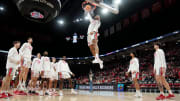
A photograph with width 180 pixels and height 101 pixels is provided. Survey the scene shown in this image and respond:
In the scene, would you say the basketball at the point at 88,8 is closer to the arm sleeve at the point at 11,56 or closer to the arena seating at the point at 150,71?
the arm sleeve at the point at 11,56

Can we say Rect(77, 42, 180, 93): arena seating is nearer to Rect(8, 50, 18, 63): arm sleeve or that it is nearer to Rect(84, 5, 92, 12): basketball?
Rect(84, 5, 92, 12): basketball

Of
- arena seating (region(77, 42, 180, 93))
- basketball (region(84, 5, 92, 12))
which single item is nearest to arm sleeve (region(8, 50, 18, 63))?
basketball (region(84, 5, 92, 12))

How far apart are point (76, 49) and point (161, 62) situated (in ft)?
55.4

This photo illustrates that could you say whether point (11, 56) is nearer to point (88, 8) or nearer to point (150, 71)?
point (88, 8)

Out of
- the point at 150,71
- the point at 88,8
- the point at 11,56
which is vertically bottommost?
the point at 150,71

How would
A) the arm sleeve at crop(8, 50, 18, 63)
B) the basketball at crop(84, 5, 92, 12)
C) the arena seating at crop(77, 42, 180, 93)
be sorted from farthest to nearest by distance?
the arena seating at crop(77, 42, 180, 93), the arm sleeve at crop(8, 50, 18, 63), the basketball at crop(84, 5, 92, 12)

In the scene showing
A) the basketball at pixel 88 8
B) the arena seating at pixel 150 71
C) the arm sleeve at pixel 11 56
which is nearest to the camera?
the basketball at pixel 88 8

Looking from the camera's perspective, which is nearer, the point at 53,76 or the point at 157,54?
the point at 157,54

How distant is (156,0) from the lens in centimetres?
1141

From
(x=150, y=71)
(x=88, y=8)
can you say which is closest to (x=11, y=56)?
(x=88, y=8)

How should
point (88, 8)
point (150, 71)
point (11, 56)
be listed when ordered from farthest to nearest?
point (150, 71) → point (11, 56) → point (88, 8)

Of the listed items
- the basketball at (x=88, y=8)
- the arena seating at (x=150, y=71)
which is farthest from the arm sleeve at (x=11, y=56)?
the arena seating at (x=150, y=71)

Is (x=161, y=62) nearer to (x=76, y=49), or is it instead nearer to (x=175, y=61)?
(x=175, y=61)

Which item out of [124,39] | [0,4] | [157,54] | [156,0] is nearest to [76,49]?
[124,39]
